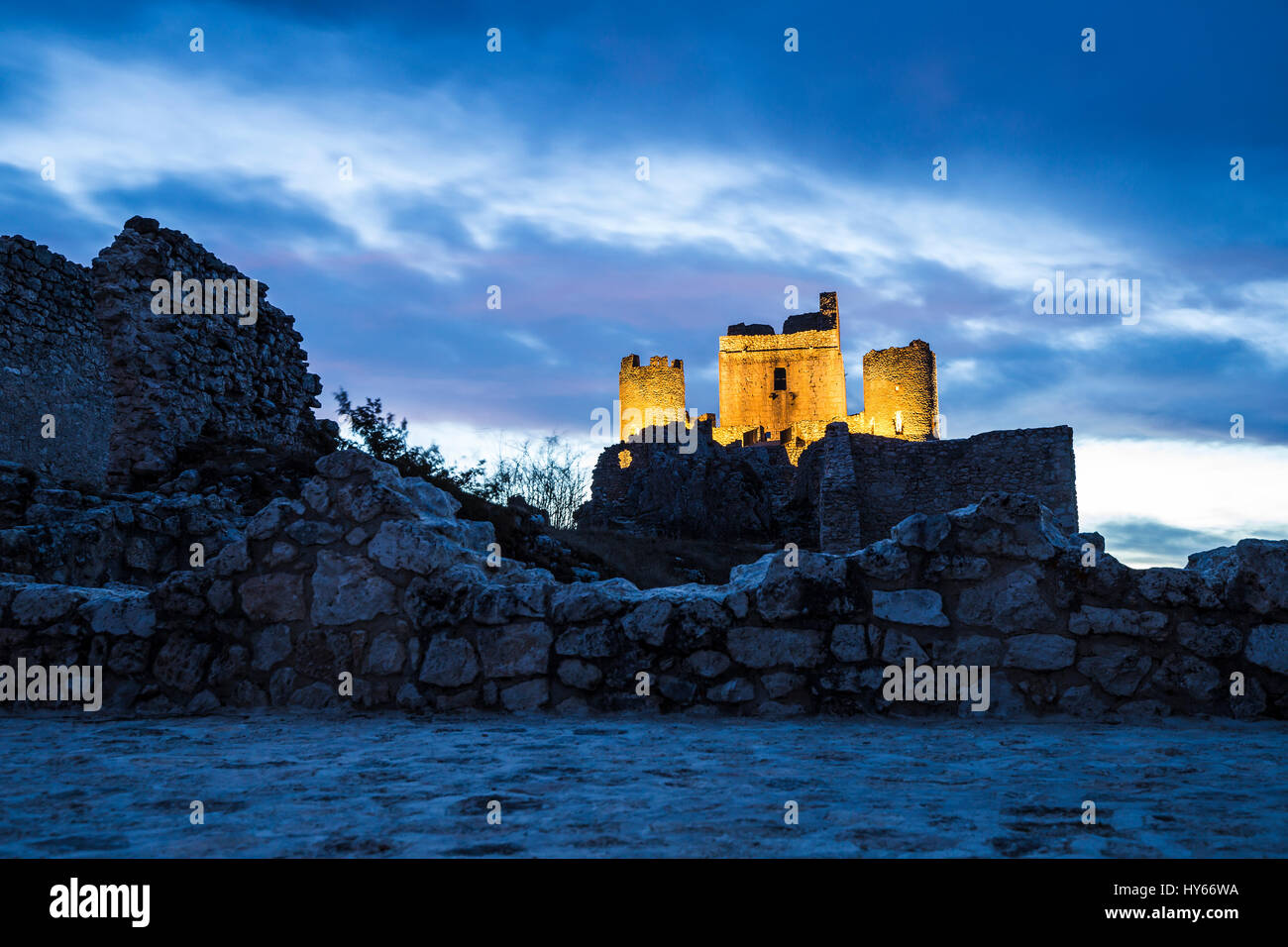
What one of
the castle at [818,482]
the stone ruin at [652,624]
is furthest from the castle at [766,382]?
the stone ruin at [652,624]

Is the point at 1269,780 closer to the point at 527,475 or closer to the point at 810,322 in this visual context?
the point at 527,475

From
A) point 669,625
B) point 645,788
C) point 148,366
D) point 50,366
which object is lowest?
point 645,788

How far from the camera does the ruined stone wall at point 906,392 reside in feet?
177

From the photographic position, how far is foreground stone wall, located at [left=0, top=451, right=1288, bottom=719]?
14.4ft

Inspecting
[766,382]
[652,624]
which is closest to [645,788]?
[652,624]

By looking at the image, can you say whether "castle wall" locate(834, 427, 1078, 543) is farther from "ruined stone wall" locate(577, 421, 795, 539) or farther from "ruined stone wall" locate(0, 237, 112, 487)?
"ruined stone wall" locate(0, 237, 112, 487)

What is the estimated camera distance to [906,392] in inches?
2151

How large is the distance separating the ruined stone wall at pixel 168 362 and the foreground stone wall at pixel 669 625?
506 cm

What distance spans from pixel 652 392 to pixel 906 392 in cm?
1694

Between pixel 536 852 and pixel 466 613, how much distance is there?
280cm

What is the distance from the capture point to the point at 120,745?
149 inches

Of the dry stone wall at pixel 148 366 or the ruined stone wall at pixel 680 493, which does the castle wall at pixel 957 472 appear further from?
the dry stone wall at pixel 148 366

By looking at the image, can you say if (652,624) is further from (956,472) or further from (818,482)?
(818,482)
